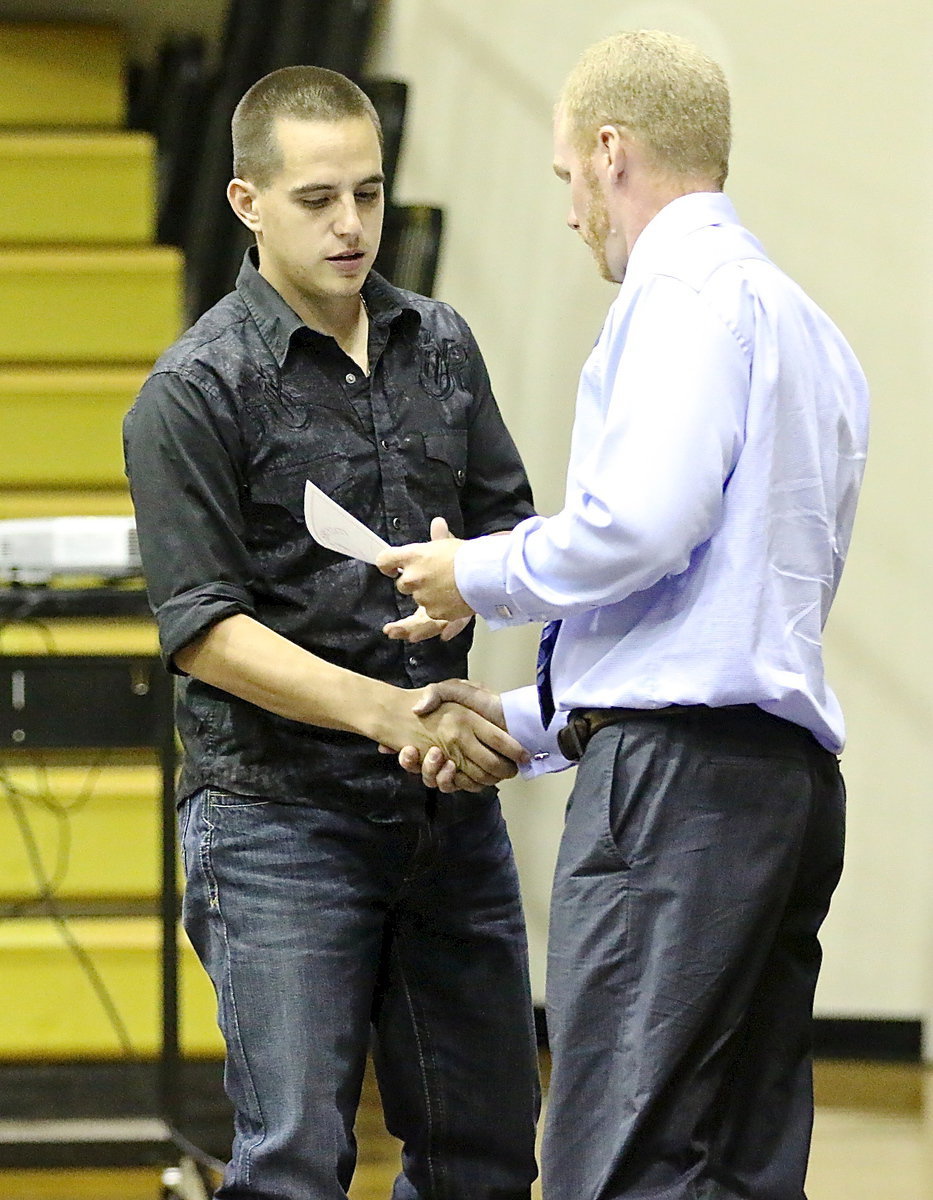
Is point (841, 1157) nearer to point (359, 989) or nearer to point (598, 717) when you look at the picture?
point (359, 989)

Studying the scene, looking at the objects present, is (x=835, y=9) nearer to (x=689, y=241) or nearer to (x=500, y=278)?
(x=500, y=278)

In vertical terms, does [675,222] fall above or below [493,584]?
above

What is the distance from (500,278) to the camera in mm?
3861

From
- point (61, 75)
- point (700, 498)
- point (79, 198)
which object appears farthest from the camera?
point (61, 75)

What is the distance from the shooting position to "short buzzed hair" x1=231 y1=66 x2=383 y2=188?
2020 mm

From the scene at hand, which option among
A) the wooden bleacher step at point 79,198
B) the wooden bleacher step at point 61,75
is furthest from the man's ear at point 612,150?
the wooden bleacher step at point 61,75

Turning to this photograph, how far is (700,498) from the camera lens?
1602 mm

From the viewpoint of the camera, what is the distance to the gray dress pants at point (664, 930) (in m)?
1.68

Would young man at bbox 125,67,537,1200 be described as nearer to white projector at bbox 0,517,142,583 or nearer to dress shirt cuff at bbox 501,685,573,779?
dress shirt cuff at bbox 501,685,573,779

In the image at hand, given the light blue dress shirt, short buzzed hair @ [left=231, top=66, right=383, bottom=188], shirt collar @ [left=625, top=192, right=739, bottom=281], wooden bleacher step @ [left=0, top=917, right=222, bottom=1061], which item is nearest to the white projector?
wooden bleacher step @ [left=0, top=917, right=222, bottom=1061]

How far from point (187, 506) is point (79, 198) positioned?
2.98m

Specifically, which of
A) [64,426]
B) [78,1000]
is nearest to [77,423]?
[64,426]

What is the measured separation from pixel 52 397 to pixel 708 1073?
291 centimetres

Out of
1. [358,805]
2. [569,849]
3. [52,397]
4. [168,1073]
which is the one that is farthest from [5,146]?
[569,849]
